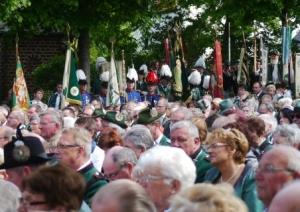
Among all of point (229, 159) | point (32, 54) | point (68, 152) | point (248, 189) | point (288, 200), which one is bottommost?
point (248, 189)

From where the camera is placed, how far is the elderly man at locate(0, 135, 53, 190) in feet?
21.5

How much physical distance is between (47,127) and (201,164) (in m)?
3.21

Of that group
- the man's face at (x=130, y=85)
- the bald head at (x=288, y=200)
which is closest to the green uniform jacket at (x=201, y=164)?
the bald head at (x=288, y=200)

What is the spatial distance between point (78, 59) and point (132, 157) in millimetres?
18790

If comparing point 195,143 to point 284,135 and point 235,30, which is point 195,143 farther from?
point 235,30

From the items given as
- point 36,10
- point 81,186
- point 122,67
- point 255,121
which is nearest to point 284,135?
point 255,121

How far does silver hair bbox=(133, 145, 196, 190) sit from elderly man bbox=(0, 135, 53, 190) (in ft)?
3.88

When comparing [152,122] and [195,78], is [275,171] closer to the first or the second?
[152,122]

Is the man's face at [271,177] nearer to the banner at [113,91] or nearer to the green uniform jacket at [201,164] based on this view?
the green uniform jacket at [201,164]

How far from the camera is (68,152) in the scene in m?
7.45

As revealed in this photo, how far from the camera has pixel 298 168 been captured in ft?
18.0

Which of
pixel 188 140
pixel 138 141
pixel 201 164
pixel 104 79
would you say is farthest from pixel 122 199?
pixel 104 79

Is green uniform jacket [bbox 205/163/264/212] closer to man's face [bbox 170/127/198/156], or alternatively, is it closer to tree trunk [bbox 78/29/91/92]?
man's face [bbox 170/127/198/156]

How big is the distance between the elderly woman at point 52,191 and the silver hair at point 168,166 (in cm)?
61
